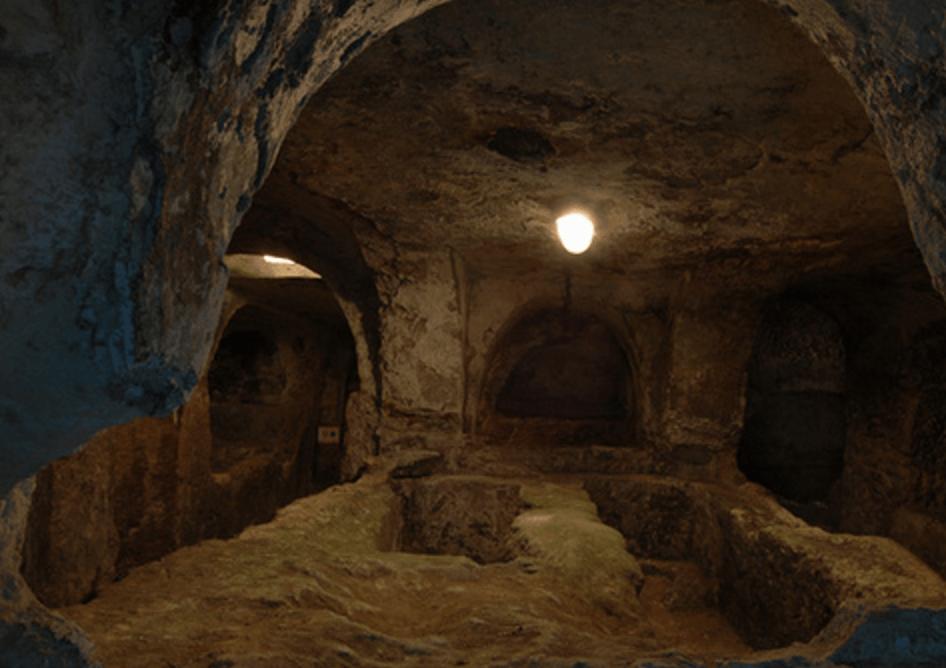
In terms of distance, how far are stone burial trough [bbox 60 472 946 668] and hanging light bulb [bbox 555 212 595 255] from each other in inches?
66.9

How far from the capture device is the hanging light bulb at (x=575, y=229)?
4453mm

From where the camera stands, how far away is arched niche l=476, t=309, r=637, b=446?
7.53m

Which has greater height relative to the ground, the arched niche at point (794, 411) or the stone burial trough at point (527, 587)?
the arched niche at point (794, 411)

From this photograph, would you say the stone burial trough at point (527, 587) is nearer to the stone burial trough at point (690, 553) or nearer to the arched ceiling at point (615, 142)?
the stone burial trough at point (690, 553)

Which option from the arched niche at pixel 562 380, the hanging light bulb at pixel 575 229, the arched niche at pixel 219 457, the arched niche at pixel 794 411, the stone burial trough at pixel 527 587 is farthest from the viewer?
the arched niche at pixel 562 380

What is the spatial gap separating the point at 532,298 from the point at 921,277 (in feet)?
10.2

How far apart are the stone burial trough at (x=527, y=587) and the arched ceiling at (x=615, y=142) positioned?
1.89 meters

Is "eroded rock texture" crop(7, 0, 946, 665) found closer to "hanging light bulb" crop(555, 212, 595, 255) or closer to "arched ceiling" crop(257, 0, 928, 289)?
"arched ceiling" crop(257, 0, 928, 289)

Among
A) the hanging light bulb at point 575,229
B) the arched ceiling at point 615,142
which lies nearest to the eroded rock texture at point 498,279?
the arched ceiling at point 615,142

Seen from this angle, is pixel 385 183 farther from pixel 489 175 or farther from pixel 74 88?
pixel 74 88

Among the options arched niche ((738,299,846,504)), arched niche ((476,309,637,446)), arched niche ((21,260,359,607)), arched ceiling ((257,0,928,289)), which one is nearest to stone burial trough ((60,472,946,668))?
arched niche ((21,260,359,607))

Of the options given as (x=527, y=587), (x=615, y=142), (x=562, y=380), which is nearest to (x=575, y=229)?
(x=615, y=142)

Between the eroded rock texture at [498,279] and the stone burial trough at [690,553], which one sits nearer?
the eroded rock texture at [498,279]

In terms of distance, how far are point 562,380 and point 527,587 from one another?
186 inches
